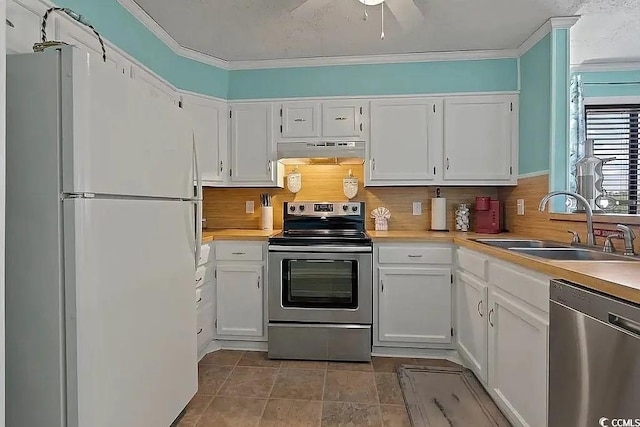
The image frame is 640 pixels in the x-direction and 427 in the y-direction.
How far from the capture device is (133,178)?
1.42 meters

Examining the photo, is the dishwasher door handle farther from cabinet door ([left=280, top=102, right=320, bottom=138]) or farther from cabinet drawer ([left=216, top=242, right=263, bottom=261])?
cabinet door ([left=280, top=102, right=320, bottom=138])

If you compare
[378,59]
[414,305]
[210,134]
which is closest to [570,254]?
[414,305]

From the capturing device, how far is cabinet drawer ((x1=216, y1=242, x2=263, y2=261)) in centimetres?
288

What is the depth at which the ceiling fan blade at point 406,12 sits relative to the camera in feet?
7.54

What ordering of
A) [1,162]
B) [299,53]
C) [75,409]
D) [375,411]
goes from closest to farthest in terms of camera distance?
[1,162]
[75,409]
[375,411]
[299,53]

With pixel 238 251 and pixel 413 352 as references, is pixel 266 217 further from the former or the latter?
pixel 413 352

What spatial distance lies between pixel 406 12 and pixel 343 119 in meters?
0.94

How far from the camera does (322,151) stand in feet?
10.00

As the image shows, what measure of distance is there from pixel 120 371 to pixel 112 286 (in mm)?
318

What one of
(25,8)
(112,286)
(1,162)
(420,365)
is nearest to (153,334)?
(112,286)

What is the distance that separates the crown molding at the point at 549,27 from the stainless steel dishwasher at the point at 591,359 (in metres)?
1.95

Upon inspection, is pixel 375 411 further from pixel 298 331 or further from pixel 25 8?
pixel 25 8

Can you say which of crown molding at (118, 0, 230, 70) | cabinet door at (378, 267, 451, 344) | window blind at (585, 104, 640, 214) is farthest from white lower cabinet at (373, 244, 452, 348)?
crown molding at (118, 0, 230, 70)

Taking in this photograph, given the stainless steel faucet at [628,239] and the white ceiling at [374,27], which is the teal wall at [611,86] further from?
the stainless steel faucet at [628,239]
